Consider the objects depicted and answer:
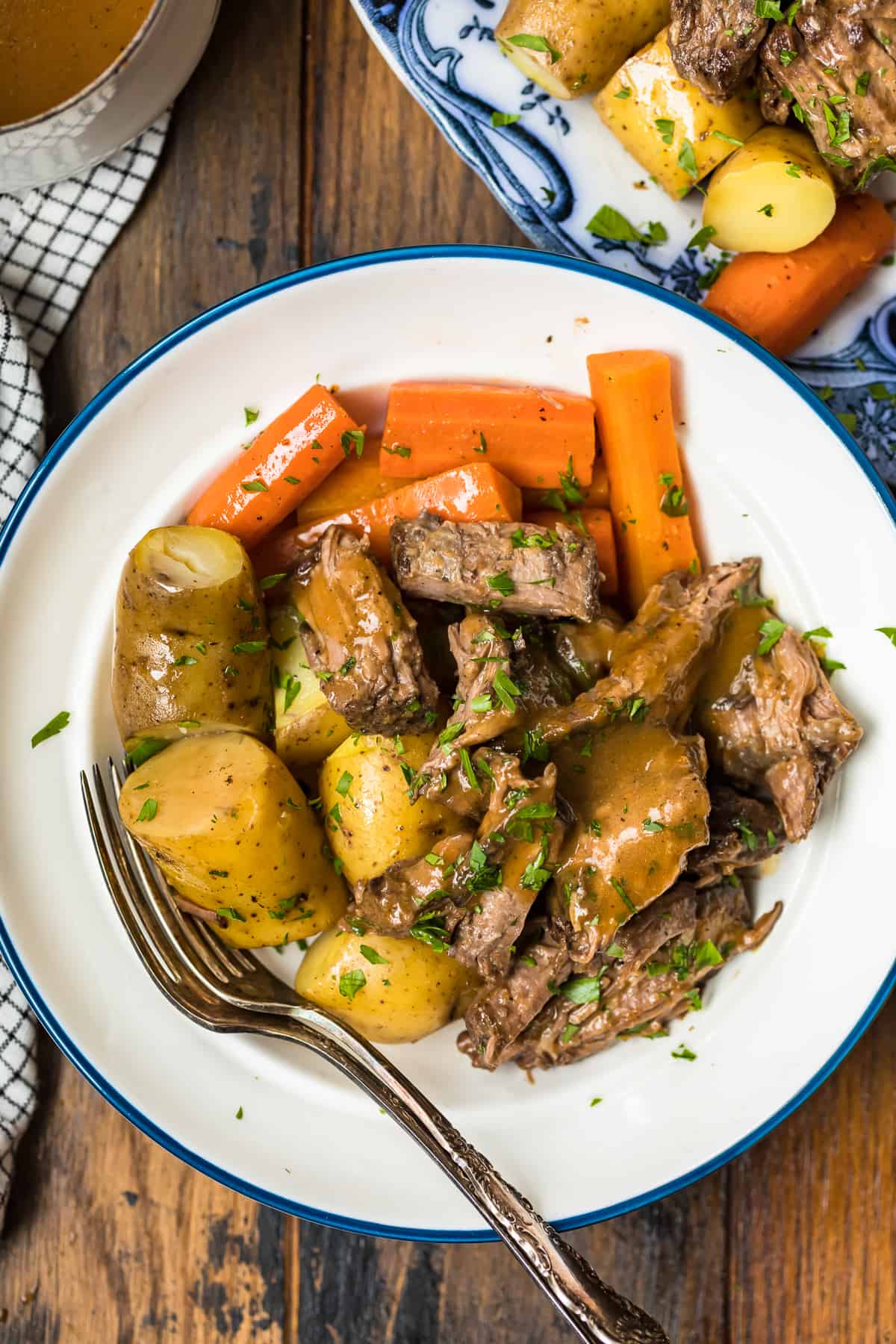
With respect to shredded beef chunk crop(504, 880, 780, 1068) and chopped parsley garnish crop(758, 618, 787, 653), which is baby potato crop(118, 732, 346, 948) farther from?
chopped parsley garnish crop(758, 618, 787, 653)

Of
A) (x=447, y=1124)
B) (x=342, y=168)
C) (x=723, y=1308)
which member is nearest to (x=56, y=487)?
(x=342, y=168)

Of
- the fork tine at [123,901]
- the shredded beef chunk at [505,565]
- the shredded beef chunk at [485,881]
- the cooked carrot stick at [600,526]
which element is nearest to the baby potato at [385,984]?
the shredded beef chunk at [485,881]

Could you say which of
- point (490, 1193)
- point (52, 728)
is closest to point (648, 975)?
point (490, 1193)

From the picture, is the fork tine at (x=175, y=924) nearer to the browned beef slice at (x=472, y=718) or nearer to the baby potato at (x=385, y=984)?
the baby potato at (x=385, y=984)

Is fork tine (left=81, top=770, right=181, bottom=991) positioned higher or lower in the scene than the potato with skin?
lower

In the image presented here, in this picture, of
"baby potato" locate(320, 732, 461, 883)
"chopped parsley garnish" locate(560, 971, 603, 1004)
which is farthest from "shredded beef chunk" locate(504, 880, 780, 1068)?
"baby potato" locate(320, 732, 461, 883)

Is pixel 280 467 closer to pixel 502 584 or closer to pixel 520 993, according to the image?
pixel 502 584
